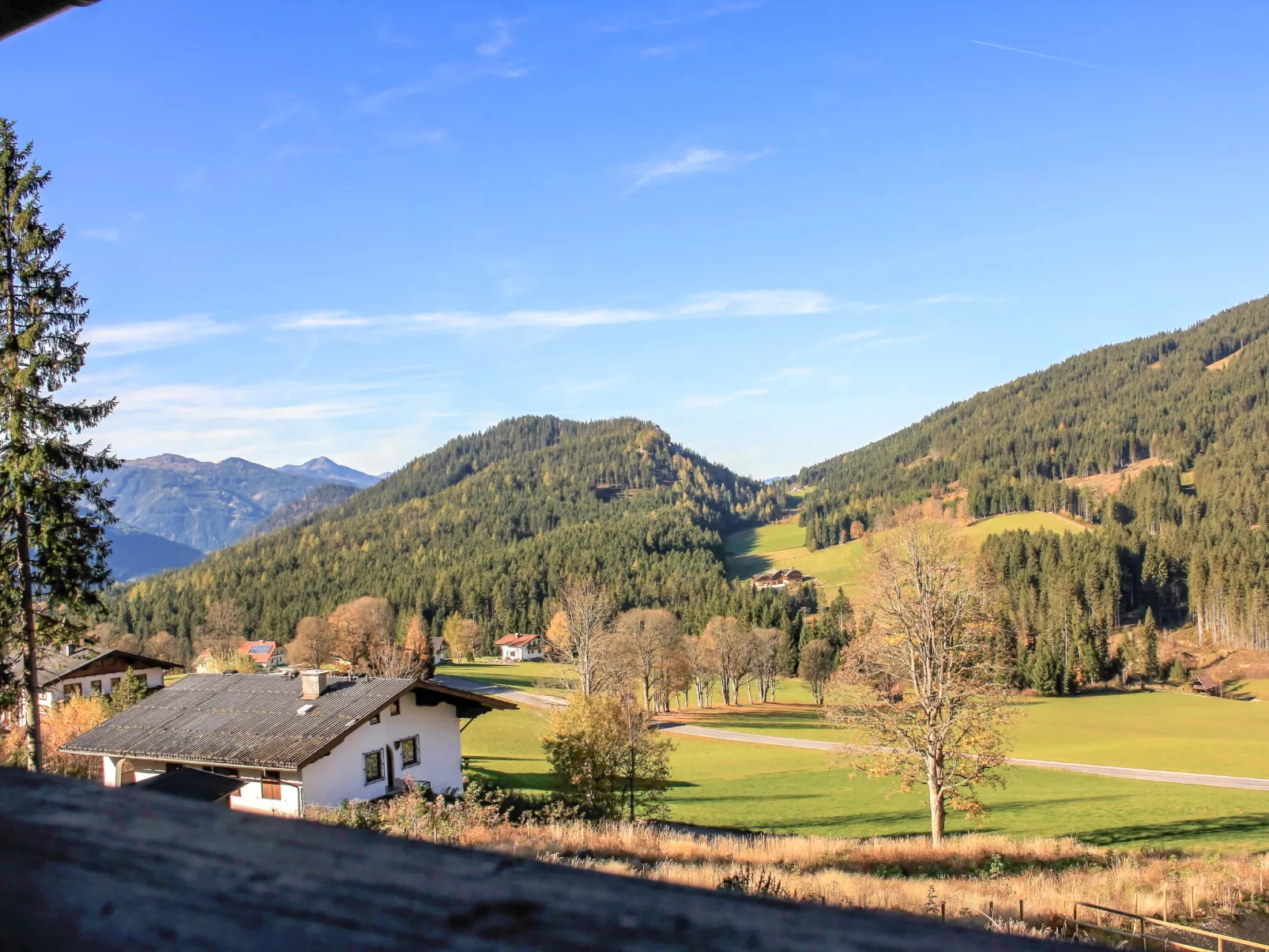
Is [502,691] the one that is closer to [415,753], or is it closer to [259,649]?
[259,649]

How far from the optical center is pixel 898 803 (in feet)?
127

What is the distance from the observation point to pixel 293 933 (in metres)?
0.72

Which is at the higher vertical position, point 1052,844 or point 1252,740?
point 1052,844

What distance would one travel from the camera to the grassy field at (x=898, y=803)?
3000cm

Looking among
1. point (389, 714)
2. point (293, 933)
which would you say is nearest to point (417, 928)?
point (293, 933)

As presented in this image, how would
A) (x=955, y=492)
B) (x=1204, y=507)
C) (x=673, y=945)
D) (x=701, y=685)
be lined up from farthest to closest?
(x=955, y=492) < (x=1204, y=507) < (x=701, y=685) < (x=673, y=945)

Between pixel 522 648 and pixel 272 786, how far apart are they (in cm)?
10077

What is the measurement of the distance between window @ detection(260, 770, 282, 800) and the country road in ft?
35.7

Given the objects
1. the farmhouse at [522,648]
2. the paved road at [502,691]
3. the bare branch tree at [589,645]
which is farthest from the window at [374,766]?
the farmhouse at [522,648]

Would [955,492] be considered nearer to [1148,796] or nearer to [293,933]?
[1148,796]

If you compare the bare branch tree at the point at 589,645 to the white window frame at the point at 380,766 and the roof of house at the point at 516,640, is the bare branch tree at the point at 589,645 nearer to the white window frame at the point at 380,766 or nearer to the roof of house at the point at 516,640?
the white window frame at the point at 380,766

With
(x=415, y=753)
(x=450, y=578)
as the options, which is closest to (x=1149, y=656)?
(x=415, y=753)

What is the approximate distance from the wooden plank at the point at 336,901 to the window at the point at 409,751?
29593 millimetres

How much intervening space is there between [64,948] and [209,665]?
79503 millimetres
